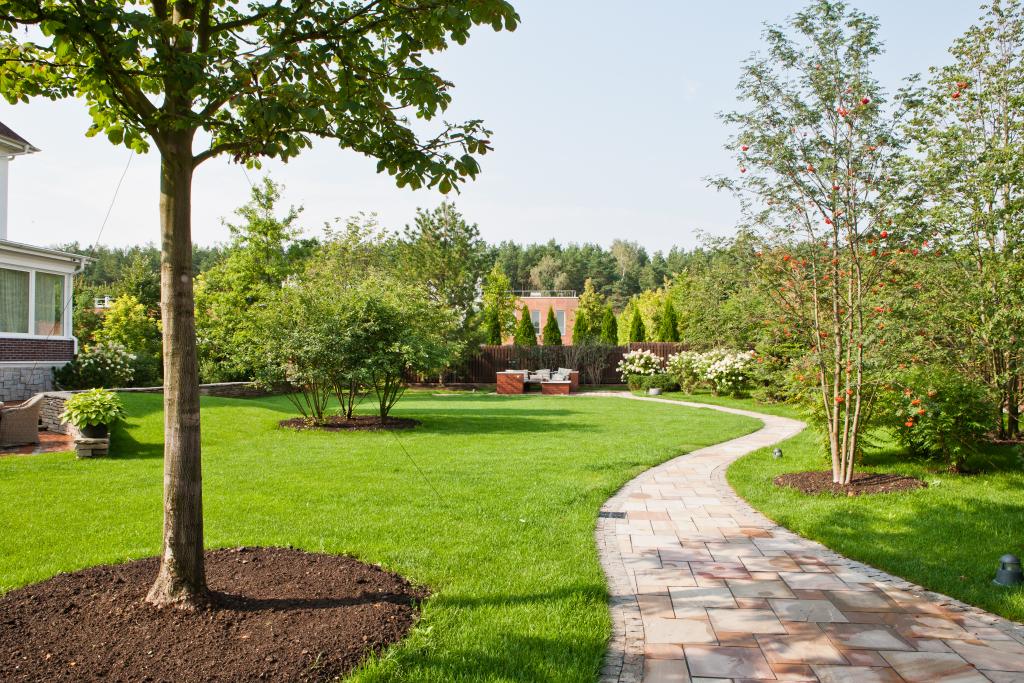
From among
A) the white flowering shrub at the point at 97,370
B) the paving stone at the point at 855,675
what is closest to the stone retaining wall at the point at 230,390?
the white flowering shrub at the point at 97,370

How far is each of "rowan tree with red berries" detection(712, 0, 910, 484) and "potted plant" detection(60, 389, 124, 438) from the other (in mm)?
8088

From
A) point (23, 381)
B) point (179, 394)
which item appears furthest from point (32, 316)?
point (179, 394)

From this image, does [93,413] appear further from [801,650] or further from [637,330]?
[637,330]

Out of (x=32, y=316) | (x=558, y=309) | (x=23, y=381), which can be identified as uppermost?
(x=558, y=309)

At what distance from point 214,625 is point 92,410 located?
6771mm

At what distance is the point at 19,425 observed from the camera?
9.45 metres

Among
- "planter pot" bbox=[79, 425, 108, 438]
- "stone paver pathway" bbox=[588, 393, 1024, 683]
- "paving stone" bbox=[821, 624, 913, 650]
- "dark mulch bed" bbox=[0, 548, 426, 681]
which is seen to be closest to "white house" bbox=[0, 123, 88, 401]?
"planter pot" bbox=[79, 425, 108, 438]

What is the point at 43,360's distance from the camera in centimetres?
1493

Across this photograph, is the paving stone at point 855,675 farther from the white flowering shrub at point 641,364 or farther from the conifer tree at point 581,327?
the conifer tree at point 581,327

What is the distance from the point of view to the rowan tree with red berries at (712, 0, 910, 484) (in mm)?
6770

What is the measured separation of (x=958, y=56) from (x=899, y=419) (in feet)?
16.1

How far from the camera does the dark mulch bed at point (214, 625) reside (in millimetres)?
2900

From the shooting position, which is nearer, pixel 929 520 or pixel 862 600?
pixel 862 600

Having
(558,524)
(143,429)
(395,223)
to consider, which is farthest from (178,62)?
(395,223)
